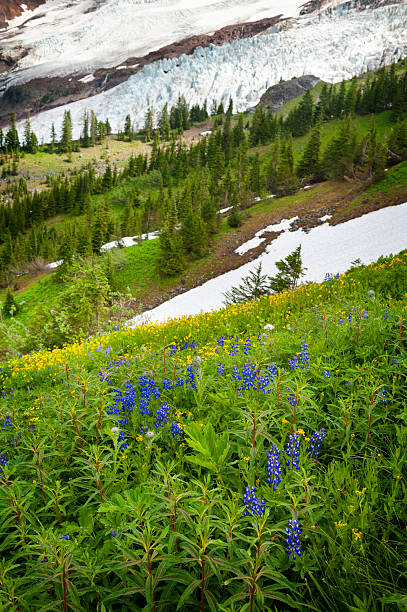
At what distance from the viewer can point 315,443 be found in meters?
2.38

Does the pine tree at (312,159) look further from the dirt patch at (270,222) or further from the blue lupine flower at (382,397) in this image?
the blue lupine flower at (382,397)

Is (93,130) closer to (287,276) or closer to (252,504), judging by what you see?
(287,276)

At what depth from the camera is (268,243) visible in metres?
33.8

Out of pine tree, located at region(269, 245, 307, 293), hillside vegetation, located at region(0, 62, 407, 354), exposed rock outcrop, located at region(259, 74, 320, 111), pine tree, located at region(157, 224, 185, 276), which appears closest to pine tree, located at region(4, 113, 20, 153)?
hillside vegetation, located at region(0, 62, 407, 354)

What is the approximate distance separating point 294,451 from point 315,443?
0.35 metres

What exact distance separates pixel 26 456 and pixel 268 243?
3364cm

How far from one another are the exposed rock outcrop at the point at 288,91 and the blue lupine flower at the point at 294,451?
169 m

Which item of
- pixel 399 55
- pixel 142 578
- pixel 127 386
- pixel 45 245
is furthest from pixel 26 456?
pixel 399 55

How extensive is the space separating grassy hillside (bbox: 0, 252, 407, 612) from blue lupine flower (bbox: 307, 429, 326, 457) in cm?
2

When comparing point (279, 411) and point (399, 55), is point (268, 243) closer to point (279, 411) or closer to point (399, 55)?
Result: point (279, 411)

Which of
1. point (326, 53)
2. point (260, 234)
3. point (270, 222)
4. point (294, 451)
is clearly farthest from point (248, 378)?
point (326, 53)

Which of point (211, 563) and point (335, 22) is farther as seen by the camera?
point (335, 22)

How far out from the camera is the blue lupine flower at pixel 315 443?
89.2 inches

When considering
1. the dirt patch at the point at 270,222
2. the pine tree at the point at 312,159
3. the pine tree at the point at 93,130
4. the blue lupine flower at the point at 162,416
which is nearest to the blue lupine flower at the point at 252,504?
the blue lupine flower at the point at 162,416
